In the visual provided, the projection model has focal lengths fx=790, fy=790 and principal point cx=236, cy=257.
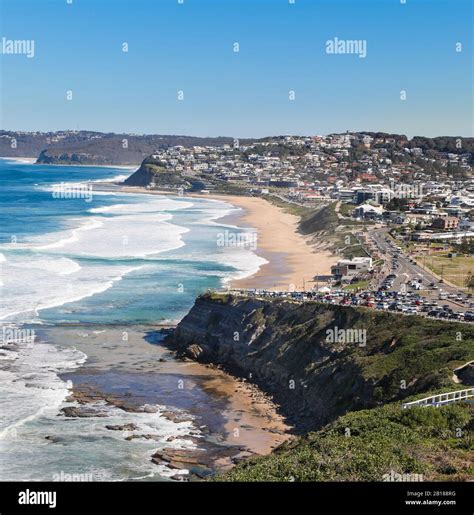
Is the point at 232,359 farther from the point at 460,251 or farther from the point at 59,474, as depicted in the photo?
the point at 460,251

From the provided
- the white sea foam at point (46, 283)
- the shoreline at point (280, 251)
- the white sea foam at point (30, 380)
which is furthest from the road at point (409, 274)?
the white sea foam at point (46, 283)

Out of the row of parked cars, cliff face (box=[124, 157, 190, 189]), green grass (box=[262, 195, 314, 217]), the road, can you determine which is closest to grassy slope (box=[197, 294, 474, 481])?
the row of parked cars

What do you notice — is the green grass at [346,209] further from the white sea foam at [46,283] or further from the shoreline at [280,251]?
the white sea foam at [46,283]

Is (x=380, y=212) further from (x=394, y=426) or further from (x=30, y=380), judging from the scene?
(x=394, y=426)

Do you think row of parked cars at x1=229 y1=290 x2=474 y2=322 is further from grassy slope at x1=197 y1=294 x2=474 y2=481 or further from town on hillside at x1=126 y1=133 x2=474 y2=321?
grassy slope at x1=197 y1=294 x2=474 y2=481

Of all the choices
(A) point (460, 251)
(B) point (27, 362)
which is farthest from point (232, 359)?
(A) point (460, 251)

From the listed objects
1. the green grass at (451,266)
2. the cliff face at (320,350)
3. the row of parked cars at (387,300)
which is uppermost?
the green grass at (451,266)
